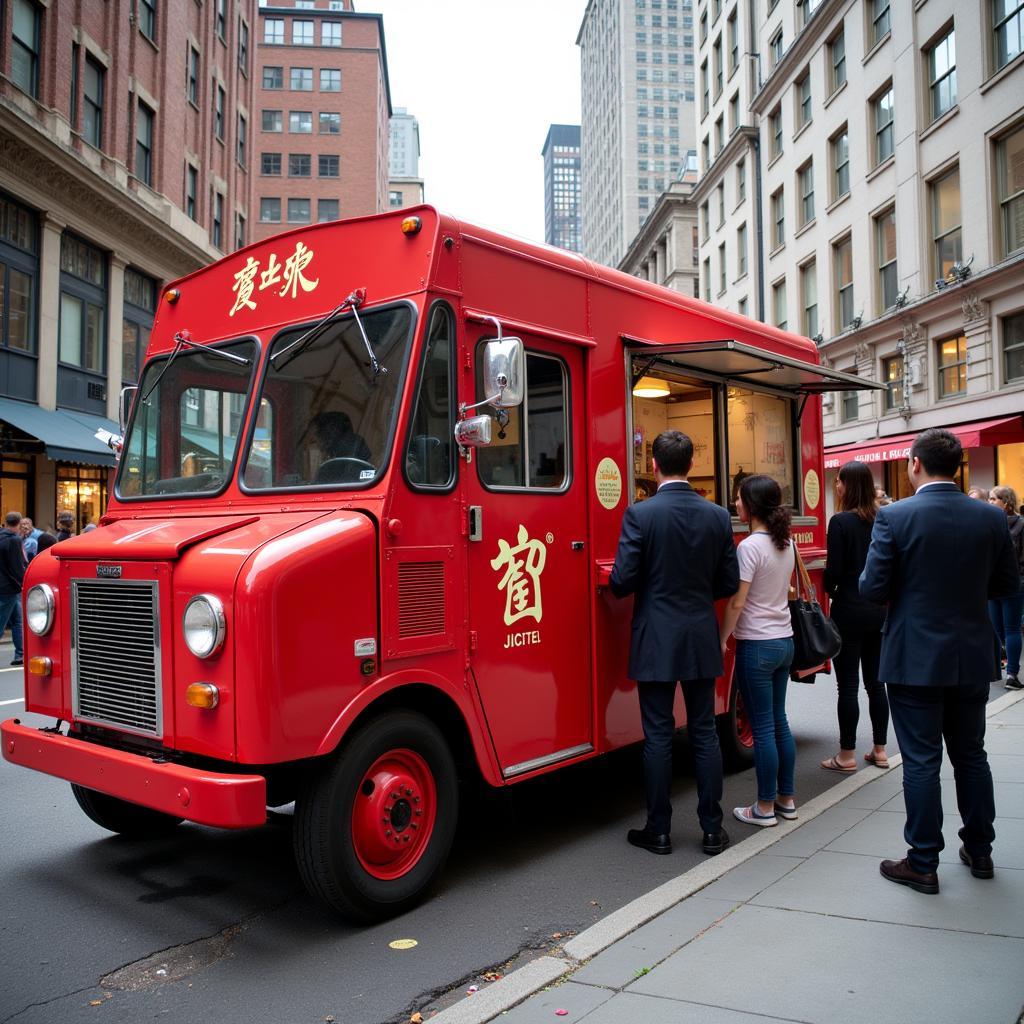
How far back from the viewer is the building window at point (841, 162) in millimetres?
28047

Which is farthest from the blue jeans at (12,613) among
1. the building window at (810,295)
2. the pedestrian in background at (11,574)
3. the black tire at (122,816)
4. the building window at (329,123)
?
the building window at (329,123)

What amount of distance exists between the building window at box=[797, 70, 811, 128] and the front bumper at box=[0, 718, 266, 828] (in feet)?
106

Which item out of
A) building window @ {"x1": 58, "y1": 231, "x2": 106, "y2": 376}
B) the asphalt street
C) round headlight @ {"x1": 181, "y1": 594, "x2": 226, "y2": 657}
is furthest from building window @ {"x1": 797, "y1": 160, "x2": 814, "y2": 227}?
round headlight @ {"x1": 181, "y1": 594, "x2": 226, "y2": 657}

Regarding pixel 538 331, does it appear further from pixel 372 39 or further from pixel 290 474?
pixel 372 39

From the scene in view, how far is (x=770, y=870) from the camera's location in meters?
4.52

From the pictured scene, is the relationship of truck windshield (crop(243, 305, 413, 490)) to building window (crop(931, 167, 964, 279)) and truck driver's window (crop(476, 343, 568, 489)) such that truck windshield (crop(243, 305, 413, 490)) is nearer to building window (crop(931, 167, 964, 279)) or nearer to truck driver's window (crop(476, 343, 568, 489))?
truck driver's window (crop(476, 343, 568, 489))

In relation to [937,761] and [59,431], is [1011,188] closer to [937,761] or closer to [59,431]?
[937,761]

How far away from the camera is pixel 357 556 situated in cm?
395

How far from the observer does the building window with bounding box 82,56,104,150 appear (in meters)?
21.8

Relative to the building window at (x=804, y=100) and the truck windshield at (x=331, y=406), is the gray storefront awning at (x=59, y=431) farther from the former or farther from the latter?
the building window at (x=804, y=100)

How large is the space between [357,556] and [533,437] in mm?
1465

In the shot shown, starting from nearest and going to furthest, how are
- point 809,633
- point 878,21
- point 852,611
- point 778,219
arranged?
point 809,633, point 852,611, point 878,21, point 778,219

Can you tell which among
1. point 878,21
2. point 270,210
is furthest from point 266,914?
point 270,210

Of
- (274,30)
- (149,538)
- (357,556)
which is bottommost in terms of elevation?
(357,556)
